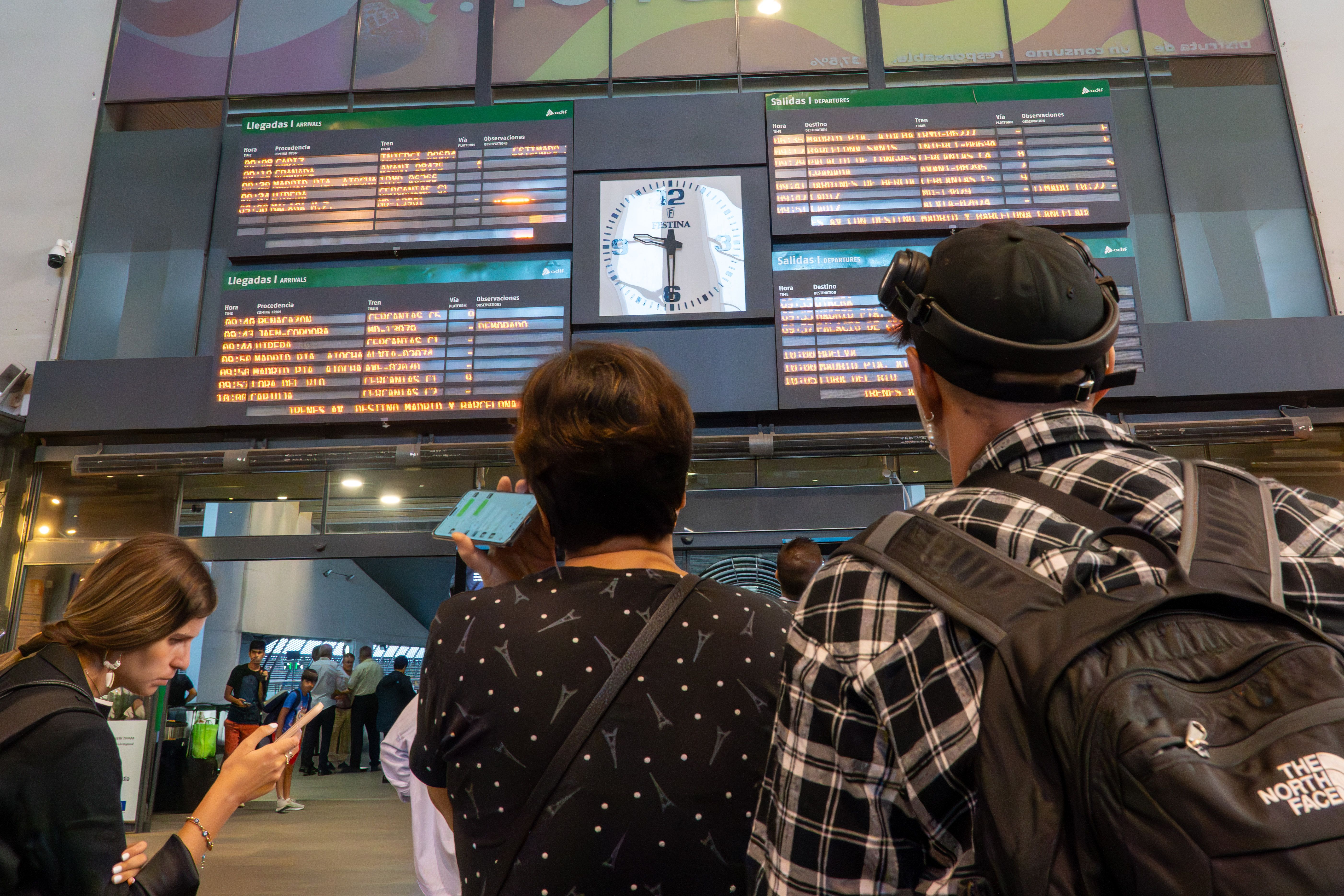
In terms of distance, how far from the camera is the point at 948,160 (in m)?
5.76

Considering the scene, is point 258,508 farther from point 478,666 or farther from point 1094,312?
point 1094,312

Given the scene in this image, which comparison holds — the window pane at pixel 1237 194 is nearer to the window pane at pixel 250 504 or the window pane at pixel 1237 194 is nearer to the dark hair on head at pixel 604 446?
the dark hair on head at pixel 604 446

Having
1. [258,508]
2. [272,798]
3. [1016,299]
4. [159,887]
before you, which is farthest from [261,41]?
[1016,299]

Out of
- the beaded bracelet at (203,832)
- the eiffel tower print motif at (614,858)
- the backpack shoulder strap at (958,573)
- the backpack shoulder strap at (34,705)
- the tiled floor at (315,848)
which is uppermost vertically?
the backpack shoulder strap at (958,573)

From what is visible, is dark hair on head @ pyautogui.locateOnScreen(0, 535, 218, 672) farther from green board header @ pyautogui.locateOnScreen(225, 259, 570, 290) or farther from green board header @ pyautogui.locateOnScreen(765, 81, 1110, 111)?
green board header @ pyautogui.locateOnScreen(765, 81, 1110, 111)

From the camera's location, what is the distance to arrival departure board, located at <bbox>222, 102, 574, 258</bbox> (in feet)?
19.2

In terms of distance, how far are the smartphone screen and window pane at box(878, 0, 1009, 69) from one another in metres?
5.92

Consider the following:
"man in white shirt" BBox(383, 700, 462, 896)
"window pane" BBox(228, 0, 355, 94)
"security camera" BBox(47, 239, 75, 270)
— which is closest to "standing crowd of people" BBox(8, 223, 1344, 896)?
"man in white shirt" BBox(383, 700, 462, 896)

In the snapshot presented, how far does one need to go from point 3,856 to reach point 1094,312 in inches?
68.8

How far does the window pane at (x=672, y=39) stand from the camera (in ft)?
21.4

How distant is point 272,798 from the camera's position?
8.05 metres

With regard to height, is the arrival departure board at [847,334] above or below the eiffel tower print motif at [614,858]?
above

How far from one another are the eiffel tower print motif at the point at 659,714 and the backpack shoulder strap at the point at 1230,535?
0.63 m

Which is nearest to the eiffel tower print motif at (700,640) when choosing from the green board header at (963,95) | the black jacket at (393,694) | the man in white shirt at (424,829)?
the man in white shirt at (424,829)
